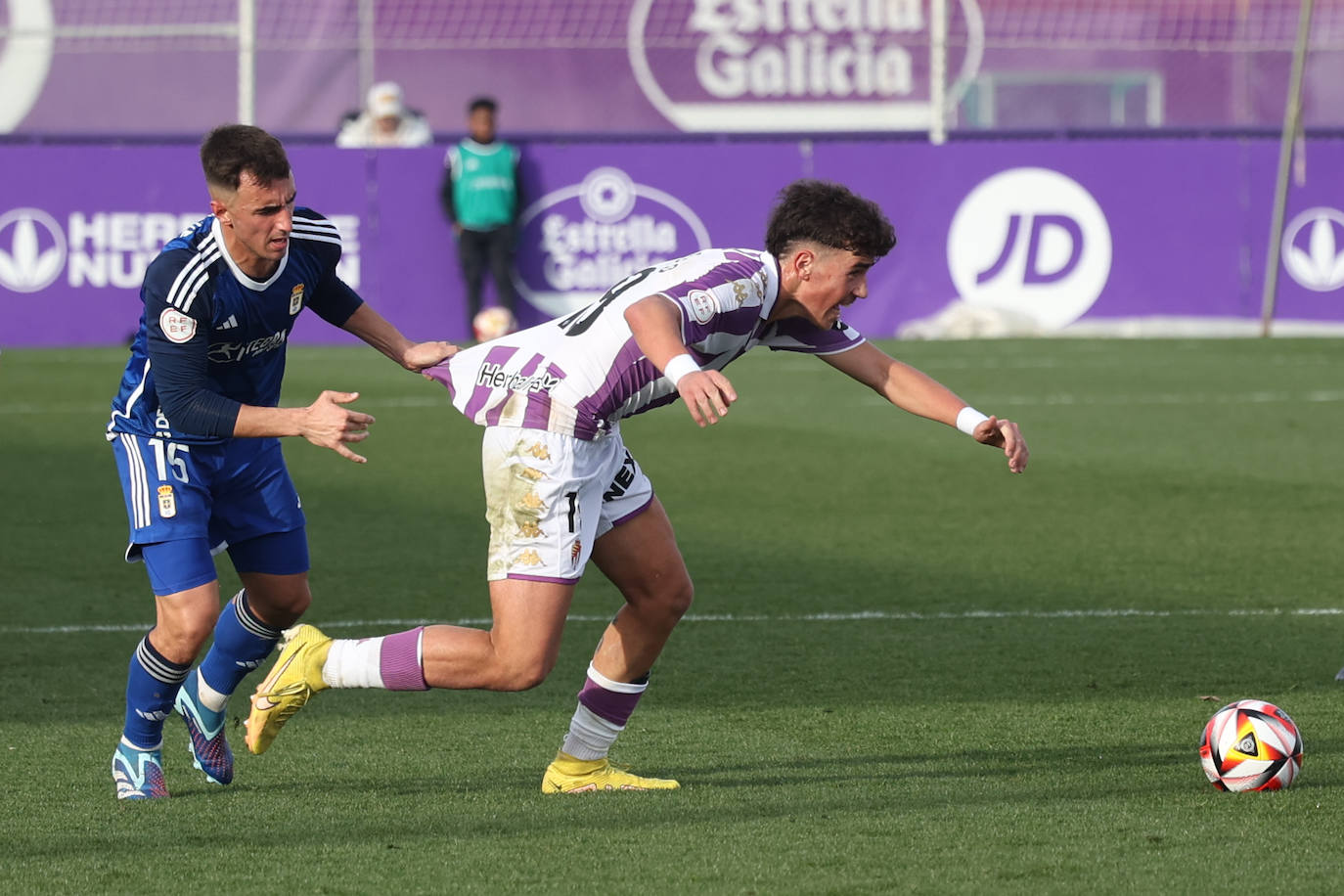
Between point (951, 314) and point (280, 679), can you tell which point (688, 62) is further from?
point (280, 679)

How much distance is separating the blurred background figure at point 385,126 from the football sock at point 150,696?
43.8 ft

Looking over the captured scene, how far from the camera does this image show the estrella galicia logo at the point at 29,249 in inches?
696

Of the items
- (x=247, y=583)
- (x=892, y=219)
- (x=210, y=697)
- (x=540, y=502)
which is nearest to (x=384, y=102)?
(x=892, y=219)

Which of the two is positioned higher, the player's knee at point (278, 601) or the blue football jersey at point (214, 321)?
the blue football jersey at point (214, 321)

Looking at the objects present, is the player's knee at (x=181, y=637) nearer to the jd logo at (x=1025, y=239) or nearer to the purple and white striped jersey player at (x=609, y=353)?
the purple and white striped jersey player at (x=609, y=353)

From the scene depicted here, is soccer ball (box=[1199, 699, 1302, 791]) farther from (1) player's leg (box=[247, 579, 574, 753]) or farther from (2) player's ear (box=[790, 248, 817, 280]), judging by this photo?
(1) player's leg (box=[247, 579, 574, 753])

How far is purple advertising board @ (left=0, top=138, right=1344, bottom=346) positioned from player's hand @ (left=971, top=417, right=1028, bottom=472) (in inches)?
529

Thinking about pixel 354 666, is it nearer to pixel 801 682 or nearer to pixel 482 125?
pixel 801 682

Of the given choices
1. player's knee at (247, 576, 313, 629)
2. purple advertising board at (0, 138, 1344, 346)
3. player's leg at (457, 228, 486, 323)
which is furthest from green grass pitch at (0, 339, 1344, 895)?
purple advertising board at (0, 138, 1344, 346)

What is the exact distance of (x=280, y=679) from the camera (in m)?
5.02

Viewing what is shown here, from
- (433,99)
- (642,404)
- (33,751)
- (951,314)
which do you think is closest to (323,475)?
(33,751)

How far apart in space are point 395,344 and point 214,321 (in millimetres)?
565

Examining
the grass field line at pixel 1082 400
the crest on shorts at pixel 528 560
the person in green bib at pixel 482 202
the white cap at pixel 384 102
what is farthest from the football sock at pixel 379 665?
the white cap at pixel 384 102

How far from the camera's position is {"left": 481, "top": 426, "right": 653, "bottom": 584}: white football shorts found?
491 cm
